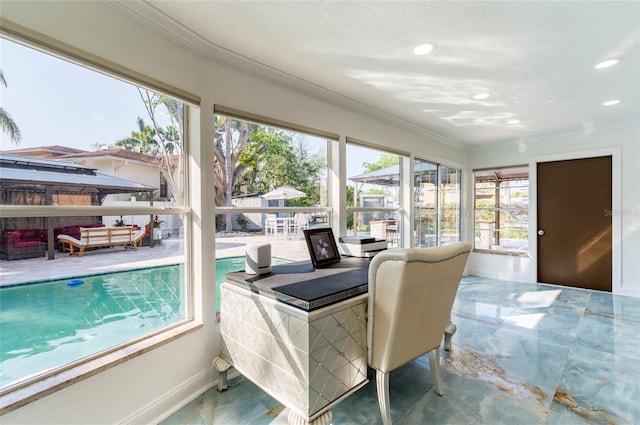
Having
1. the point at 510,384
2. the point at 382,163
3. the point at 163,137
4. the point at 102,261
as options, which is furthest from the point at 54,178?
the point at 382,163

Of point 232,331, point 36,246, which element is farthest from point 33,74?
point 232,331

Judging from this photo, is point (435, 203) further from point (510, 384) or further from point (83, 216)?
point (83, 216)

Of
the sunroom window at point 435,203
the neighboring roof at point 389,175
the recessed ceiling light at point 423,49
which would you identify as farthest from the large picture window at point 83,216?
the sunroom window at point 435,203

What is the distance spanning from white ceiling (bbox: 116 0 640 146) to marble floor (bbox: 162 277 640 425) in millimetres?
2328

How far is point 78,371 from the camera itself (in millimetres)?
1426

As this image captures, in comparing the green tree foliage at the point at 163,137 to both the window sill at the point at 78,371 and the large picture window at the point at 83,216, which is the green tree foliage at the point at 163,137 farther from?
the window sill at the point at 78,371

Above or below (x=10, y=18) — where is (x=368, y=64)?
above

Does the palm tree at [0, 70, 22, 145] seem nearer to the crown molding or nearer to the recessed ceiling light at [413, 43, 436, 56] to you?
the crown molding

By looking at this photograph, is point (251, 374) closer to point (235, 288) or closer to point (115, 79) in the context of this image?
point (235, 288)

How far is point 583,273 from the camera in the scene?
4324 mm

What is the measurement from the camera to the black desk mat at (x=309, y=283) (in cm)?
149

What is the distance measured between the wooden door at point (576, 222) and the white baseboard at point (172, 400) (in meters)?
5.13

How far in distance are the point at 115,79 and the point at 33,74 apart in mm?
361

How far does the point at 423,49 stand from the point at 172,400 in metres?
2.82
